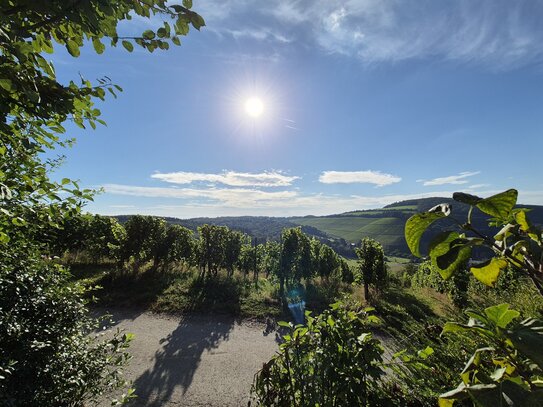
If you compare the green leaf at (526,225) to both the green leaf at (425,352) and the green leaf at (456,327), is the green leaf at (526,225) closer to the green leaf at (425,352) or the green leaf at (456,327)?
the green leaf at (456,327)

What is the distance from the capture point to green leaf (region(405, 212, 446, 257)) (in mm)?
732

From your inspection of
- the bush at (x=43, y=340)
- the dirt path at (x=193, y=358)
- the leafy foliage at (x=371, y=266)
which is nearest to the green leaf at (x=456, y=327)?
the bush at (x=43, y=340)

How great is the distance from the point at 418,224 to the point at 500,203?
0.64 ft

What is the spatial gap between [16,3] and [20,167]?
2.06 m

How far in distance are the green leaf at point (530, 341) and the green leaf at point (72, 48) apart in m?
2.47

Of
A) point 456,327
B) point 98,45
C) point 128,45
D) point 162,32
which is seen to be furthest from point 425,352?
point 98,45

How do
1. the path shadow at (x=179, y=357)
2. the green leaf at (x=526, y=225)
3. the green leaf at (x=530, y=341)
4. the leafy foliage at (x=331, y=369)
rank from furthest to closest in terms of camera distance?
the path shadow at (x=179, y=357)
the leafy foliage at (x=331, y=369)
the green leaf at (x=526, y=225)
the green leaf at (x=530, y=341)

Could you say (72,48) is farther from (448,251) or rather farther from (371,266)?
(371,266)

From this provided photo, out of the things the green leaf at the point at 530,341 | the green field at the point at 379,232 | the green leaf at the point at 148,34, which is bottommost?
the green field at the point at 379,232

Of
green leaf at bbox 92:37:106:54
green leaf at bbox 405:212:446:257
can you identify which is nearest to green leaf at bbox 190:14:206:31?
green leaf at bbox 92:37:106:54

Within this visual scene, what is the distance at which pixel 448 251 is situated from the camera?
2.60ft

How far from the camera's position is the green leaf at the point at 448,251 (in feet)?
2.55

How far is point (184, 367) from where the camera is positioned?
31.9 ft

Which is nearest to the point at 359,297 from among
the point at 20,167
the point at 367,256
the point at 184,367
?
the point at 367,256
